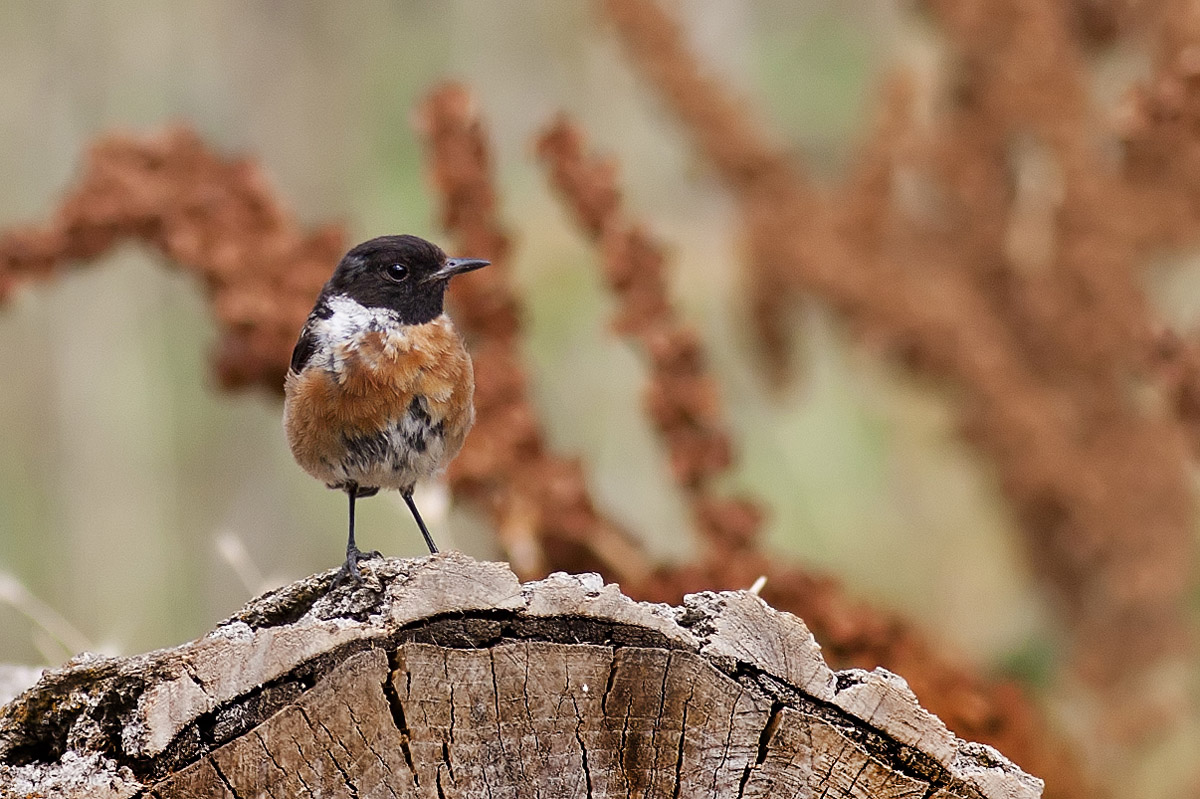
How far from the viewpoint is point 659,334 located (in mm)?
4555

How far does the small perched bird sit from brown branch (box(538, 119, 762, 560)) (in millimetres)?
1702

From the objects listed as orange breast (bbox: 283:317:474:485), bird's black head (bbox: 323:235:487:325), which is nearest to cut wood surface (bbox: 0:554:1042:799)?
orange breast (bbox: 283:317:474:485)

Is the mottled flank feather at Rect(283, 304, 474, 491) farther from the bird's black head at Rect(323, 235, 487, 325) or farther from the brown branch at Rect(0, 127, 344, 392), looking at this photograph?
the brown branch at Rect(0, 127, 344, 392)

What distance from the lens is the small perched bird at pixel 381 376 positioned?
2.77 m

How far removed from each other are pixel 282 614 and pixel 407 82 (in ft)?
22.4

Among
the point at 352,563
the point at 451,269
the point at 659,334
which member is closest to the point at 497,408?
the point at 659,334

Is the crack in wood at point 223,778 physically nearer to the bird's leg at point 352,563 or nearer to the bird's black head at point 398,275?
the bird's leg at point 352,563

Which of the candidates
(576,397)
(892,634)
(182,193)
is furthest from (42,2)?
(892,634)

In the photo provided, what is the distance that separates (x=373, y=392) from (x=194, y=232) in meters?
2.02

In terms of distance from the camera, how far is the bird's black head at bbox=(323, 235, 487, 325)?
9.59 feet

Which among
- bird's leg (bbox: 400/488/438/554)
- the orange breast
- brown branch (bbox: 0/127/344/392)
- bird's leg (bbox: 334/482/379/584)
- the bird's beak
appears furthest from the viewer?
brown branch (bbox: 0/127/344/392)

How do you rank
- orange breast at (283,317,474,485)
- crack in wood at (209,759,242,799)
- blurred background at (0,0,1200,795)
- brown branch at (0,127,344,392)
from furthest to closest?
blurred background at (0,0,1200,795) < brown branch at (0,127,344,392) < orange breast at (283,317,474,485) < crack in wood at (209,759,242,799)

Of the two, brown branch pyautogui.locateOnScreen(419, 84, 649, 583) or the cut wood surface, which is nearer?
the cut wood surface

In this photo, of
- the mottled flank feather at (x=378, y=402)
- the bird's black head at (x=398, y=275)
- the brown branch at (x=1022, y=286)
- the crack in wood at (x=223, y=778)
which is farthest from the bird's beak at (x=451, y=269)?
the brown branch at (x=1022, y=286)
